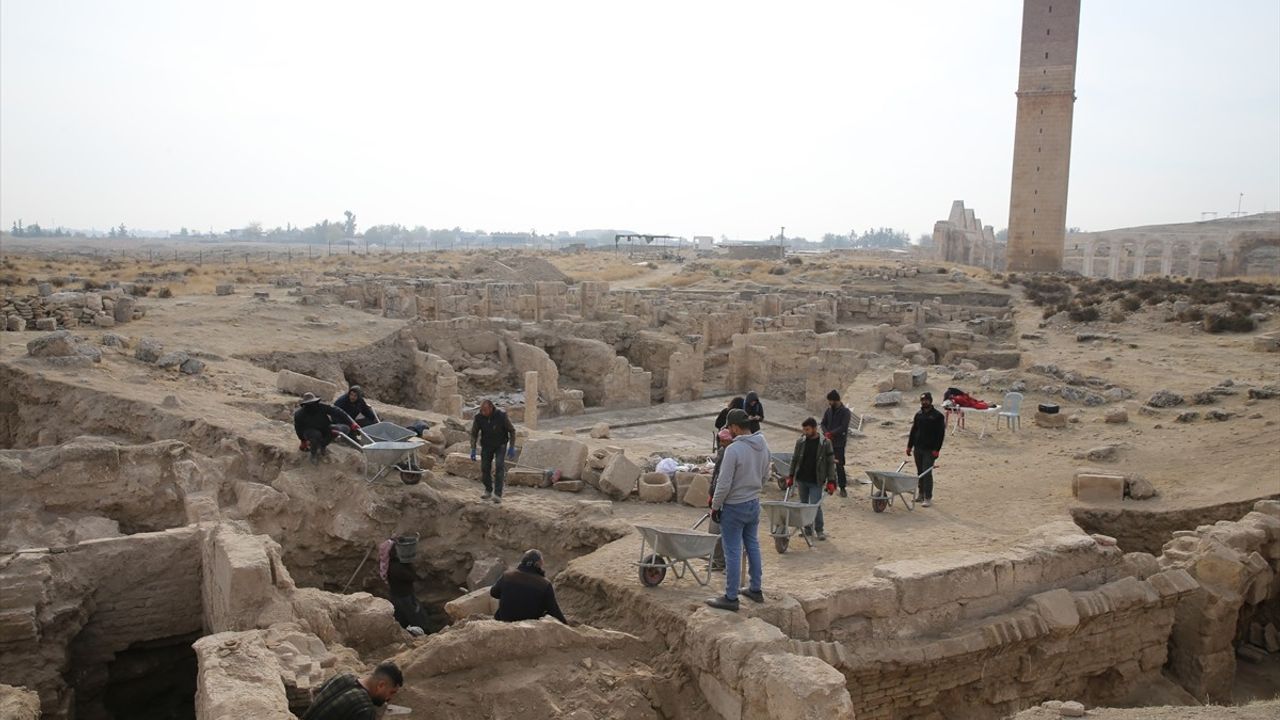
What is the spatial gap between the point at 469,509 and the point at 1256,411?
11527 millimetres

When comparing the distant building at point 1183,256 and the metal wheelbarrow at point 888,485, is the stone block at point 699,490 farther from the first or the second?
the distant building at point 1183,256

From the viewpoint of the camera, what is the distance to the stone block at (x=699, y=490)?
365 inches

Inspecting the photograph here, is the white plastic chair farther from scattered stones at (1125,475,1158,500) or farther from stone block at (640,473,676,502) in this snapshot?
stone block at (640,473,676,502)

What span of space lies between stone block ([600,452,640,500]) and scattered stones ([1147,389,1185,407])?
30.6 ft

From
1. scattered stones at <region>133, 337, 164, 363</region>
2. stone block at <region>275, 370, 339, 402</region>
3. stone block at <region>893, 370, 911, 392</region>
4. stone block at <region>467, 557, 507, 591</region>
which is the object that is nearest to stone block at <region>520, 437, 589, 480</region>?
stone block at <region>467, 557, 507, 591</region>

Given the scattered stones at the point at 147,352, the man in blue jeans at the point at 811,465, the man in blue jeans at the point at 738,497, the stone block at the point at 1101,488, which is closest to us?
the man in blue jeans at the point at 738,497

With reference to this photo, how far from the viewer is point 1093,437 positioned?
12.7 metres

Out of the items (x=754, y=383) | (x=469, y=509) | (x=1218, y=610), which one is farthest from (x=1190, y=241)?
(x=469, y=509)

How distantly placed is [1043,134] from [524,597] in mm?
43046

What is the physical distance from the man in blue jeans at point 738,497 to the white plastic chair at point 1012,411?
26.7 ft

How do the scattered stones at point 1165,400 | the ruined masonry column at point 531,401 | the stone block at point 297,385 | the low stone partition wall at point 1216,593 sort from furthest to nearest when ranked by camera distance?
1. the ruined masonry column at point 531,401
2. the scattered stones at point 1165,400
3. the stone block at point 297,385
4. the low stone partition wall at point 1216,593

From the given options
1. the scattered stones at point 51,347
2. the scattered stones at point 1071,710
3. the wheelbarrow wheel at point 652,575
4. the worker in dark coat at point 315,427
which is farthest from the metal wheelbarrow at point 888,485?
the scattered stones at point 51,347

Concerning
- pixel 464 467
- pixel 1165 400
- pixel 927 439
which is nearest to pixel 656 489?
pixel 464 467

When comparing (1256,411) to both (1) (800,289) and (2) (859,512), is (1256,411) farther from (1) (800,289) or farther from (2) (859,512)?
(1) (800,289)
